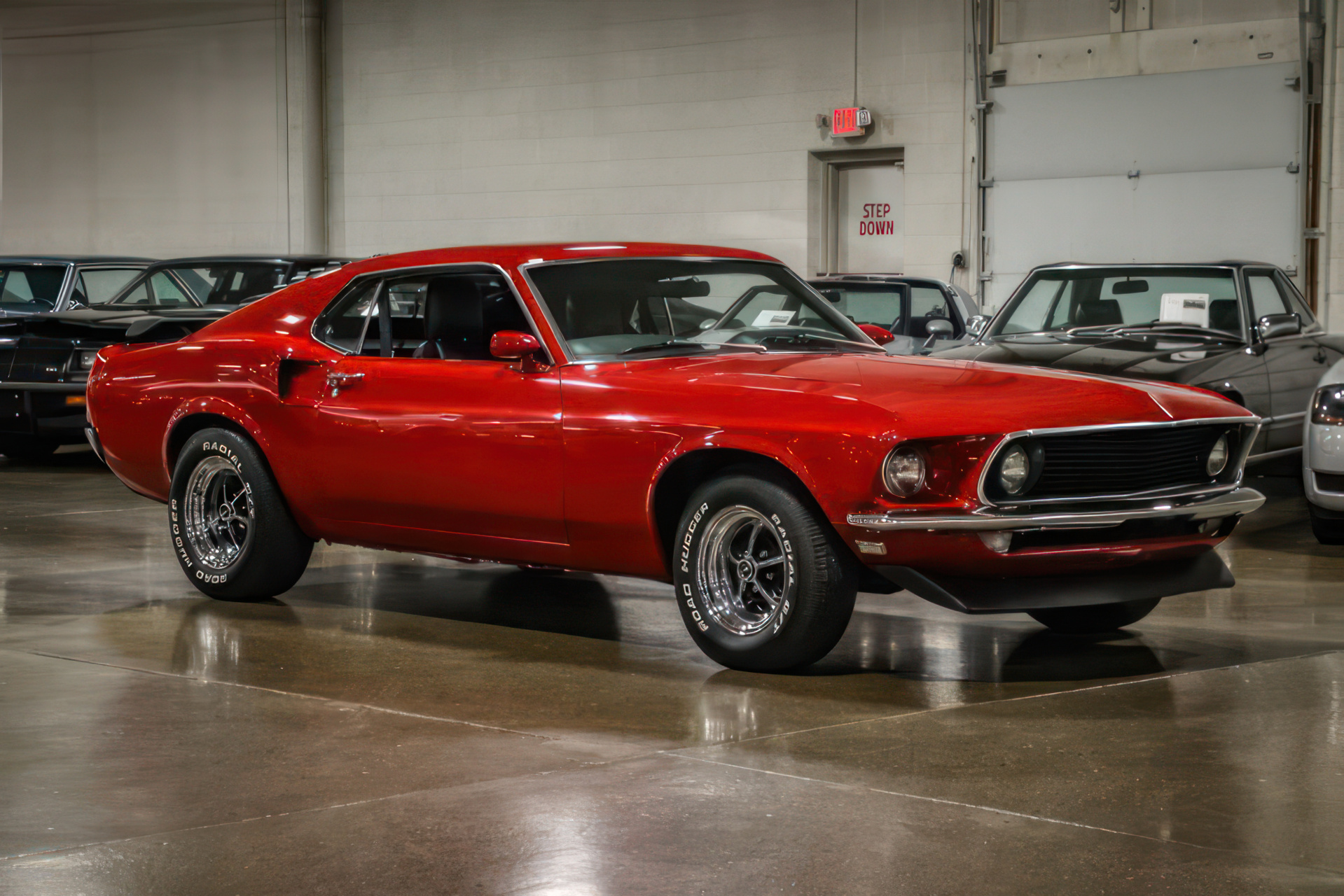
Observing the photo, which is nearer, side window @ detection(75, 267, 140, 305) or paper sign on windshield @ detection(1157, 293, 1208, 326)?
paper sign on windshield @ detection(1157, 293, 1208, 326)

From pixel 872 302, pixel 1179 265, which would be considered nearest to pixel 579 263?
pixel 1179 265

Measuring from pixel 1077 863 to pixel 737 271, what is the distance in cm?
353

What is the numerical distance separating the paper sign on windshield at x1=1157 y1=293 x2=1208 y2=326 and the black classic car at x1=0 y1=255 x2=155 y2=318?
861cm

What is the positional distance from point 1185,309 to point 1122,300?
14.8 inches

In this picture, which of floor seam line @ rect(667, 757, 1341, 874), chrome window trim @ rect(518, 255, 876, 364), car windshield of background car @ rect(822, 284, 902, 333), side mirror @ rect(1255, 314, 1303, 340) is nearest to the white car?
side mirror @ rect(1255, 314, 1303, 340)

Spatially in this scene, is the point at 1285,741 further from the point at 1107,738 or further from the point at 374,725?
the point at 374,725

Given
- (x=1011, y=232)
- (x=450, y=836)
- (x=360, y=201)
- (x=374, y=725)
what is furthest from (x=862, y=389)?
(x=360, y=201)

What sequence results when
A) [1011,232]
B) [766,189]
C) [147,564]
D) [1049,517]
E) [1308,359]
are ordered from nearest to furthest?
[1049,517]
[147,564]
[1308,359]
[1011,232]
[766,189]

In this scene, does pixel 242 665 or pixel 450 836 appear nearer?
pixel 450 836

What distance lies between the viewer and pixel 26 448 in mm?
13938

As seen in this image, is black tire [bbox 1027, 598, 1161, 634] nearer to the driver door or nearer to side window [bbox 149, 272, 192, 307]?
the driver door

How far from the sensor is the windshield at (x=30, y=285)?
14500mm

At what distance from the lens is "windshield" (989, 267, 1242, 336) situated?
10258 mm

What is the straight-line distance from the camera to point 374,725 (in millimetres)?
4871
